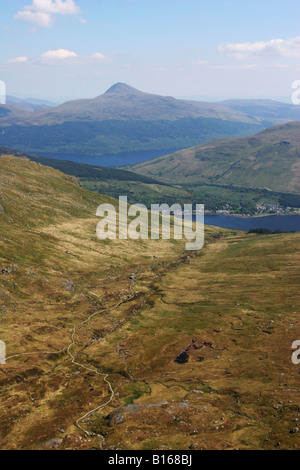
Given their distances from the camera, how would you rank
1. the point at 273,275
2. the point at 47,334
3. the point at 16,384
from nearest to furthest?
the point at 16,384, the point at 47,334, the point at 273,275

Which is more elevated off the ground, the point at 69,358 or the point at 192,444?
the point at 192,444

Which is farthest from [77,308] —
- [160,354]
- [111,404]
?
[111,404]

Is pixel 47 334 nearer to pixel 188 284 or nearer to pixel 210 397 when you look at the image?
pixel 210 397

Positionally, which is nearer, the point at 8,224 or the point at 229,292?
the point at 229,292

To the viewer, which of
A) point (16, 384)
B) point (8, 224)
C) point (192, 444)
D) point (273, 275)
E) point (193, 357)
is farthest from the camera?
point (8, 224)
